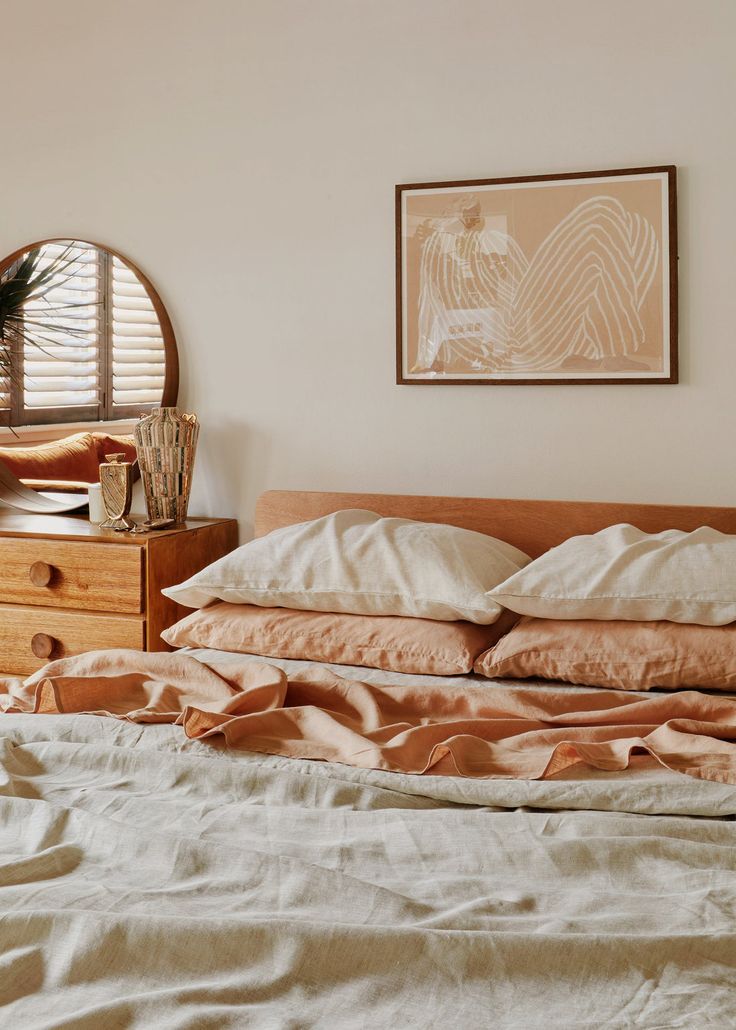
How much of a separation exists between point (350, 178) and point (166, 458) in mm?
922

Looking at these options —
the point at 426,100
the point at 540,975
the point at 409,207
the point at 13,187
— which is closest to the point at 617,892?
the point at 540,975

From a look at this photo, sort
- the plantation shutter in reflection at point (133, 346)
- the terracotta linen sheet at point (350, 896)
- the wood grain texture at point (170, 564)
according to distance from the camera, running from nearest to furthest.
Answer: the terracotta linen sheet at point (350, 896) → the wood grain texture at point (170, 564) → the plantation shutter in reflection at point (133, 346)

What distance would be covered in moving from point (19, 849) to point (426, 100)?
7.16 ft

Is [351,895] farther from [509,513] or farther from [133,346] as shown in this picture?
[133,346]

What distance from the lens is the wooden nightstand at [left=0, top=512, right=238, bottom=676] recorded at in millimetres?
2621

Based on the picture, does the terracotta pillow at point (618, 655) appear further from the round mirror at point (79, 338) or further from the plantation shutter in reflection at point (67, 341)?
the plantation shutter in reflection at point (67, 341)

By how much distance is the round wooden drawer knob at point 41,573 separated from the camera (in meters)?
2.68

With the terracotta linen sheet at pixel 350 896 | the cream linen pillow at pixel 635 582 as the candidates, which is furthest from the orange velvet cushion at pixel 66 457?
the terracotta linen sheet at pixel 350 896

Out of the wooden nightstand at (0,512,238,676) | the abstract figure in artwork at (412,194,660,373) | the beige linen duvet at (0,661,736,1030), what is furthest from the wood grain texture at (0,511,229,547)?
the beige linen duvet at (0,661,736,1030)

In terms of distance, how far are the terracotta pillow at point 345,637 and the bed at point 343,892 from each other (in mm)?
523

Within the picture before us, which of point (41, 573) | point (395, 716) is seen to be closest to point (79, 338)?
point (41, 573)

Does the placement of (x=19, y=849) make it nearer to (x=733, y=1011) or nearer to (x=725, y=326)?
(x=733, y=1011)

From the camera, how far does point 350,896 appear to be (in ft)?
3.65

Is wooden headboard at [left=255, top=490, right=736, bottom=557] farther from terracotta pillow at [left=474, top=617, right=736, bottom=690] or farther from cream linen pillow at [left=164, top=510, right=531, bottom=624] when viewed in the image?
terracotta pillow at [left=474, top=617, right=736, bottom=690]
